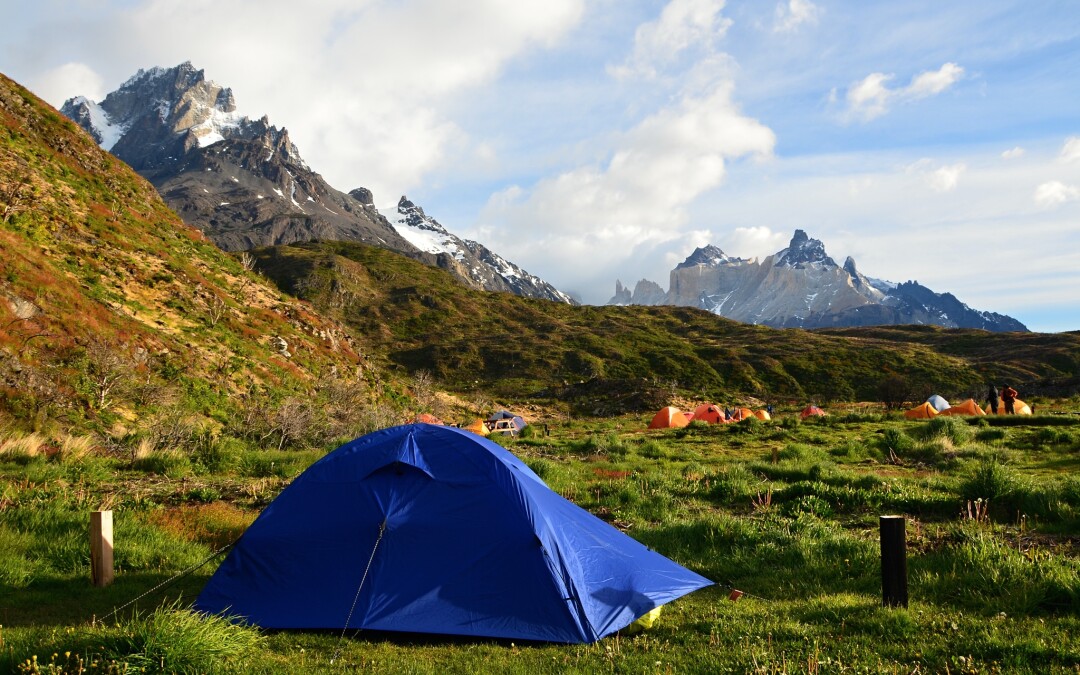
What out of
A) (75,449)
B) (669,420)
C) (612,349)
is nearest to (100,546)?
(75,449)

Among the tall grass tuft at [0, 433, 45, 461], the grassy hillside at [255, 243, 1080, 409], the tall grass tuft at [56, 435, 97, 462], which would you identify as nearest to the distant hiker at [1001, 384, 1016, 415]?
the grassy hillside at [255, 243, 1080, 409]

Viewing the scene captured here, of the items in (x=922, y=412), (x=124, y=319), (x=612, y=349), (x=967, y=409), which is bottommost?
(x=922, y=412)

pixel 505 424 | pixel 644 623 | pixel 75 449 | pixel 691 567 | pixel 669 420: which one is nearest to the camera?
pixel 644 623

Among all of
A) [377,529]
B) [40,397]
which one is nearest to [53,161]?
[40,397]

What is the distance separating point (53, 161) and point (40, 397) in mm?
23098

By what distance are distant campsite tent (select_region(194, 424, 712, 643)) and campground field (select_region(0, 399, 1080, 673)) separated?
0.78 ft

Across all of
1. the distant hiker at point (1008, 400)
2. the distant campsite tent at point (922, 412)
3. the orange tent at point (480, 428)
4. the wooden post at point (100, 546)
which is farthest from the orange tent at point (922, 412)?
the wooden post at point (100, 546)

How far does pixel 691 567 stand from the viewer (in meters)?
8.30

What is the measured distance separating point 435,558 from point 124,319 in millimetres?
22055

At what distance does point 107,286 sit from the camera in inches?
1001

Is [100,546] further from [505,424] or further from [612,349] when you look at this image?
[612,349]

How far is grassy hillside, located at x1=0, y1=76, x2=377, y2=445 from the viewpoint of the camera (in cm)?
1769

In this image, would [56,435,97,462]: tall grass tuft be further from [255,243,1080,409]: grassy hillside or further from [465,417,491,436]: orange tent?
[255,243,1080,409]: grassy hillside

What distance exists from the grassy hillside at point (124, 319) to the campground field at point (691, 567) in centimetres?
373
